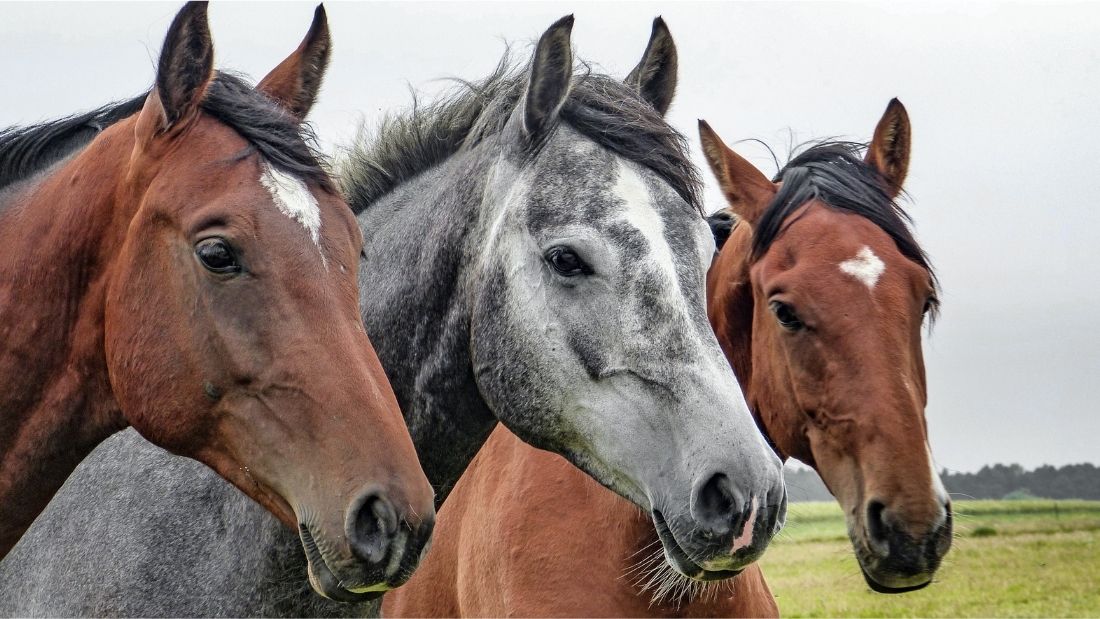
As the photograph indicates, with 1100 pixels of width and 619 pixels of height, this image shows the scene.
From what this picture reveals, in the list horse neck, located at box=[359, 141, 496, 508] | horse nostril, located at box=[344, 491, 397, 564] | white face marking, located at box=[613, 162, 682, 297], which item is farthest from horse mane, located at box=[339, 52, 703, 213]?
horse nostril, located at box=[344, 491, 397, 564]

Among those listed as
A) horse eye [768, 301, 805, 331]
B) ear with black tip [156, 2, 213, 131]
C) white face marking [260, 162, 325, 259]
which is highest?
ear with black tip [156, 2, 213, 131]

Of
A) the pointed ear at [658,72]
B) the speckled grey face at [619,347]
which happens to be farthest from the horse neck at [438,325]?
the pointed ear at [658,72]

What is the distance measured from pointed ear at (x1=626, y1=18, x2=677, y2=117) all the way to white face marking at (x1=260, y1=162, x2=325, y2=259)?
84.2 inches

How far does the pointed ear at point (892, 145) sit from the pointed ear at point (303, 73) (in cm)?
348

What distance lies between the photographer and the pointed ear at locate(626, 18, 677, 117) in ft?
16.9

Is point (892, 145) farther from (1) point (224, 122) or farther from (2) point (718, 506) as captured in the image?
(1) point (224, 122)

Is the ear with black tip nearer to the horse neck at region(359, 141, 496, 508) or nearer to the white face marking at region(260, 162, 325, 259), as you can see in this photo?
the white face marking at region(260, 162, 325, 259)

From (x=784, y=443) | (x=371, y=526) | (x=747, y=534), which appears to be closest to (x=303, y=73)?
(x=371, y=526)

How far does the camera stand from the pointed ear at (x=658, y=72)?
515 cm

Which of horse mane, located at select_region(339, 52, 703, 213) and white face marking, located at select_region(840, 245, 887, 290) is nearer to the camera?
horse mane, located at select_region(339, 52, 703, 213)

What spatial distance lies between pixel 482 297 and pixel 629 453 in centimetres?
91

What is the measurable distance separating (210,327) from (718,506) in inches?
68.6

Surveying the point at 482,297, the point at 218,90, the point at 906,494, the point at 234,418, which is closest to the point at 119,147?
the point at 218,90

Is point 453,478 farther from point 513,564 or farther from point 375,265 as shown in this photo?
point 375,265
